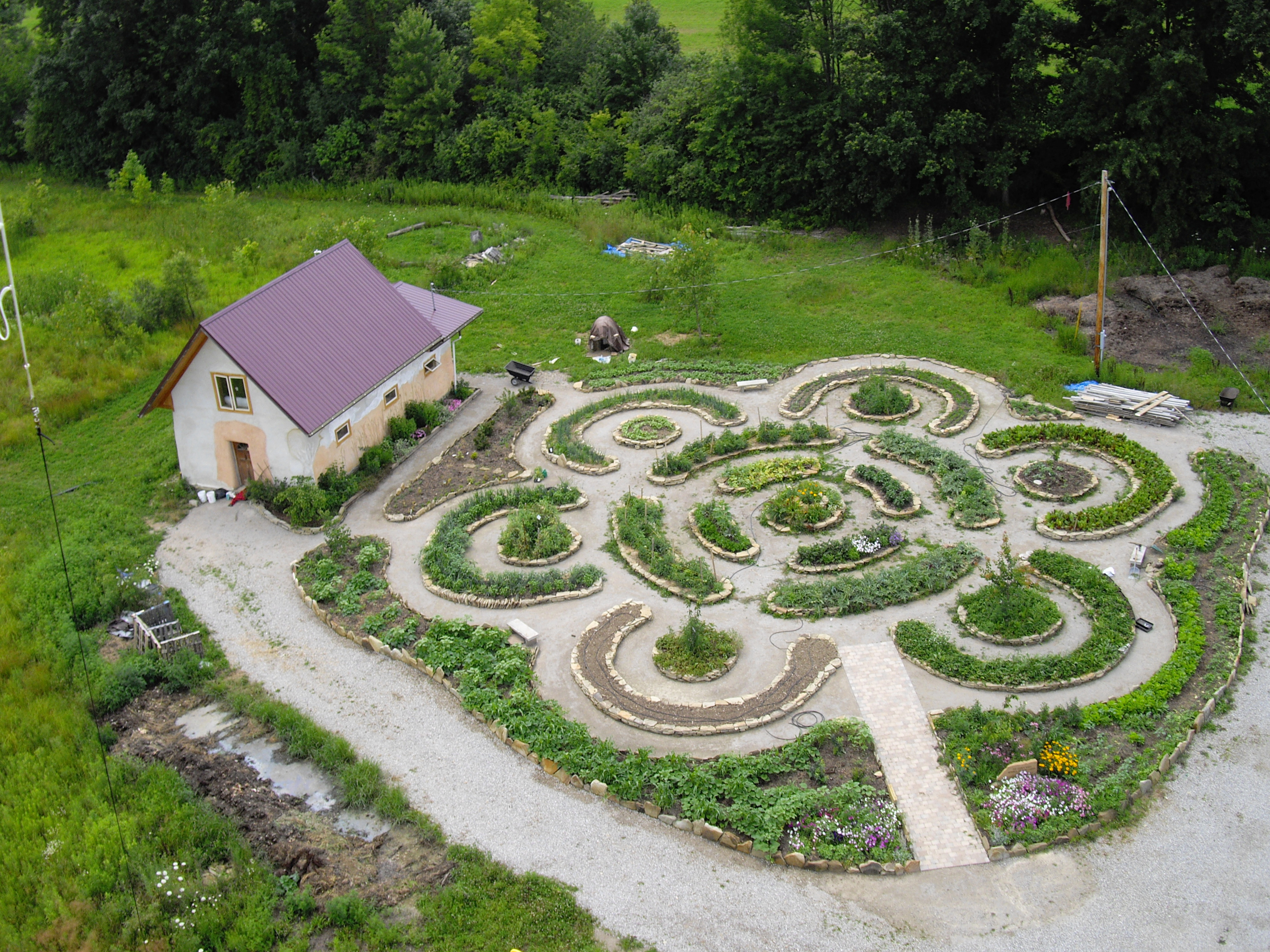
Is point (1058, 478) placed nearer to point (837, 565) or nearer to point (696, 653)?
point (837, 565)

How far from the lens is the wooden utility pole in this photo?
32.4m

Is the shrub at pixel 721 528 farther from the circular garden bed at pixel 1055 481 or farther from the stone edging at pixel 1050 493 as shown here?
the circular garden bed at pixel 1055 481

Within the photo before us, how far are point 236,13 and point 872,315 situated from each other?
41826 mm

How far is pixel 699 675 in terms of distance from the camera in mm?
22516

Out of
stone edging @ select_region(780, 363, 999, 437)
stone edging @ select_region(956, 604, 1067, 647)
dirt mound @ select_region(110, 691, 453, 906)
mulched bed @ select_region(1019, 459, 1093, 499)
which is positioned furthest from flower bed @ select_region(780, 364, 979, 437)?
dirt mound @ select_region(110, 691, 453, 906)

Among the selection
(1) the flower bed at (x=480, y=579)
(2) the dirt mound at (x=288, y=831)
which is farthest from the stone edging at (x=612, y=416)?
(2) the dirt mound at (x=288, y=831)

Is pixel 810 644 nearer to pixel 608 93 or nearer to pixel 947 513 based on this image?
pixel 947 513

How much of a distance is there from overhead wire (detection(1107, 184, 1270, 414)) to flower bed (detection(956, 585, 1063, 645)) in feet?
45.9

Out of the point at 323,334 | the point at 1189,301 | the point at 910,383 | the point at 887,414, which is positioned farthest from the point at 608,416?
the point at 1189,301

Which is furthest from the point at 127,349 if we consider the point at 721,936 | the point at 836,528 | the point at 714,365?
the point at 721,936

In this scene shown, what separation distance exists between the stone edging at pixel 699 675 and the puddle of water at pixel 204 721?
30.0 ft

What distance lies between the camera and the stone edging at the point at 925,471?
2709cm

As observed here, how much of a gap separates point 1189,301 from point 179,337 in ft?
122

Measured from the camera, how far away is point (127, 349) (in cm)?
3912
